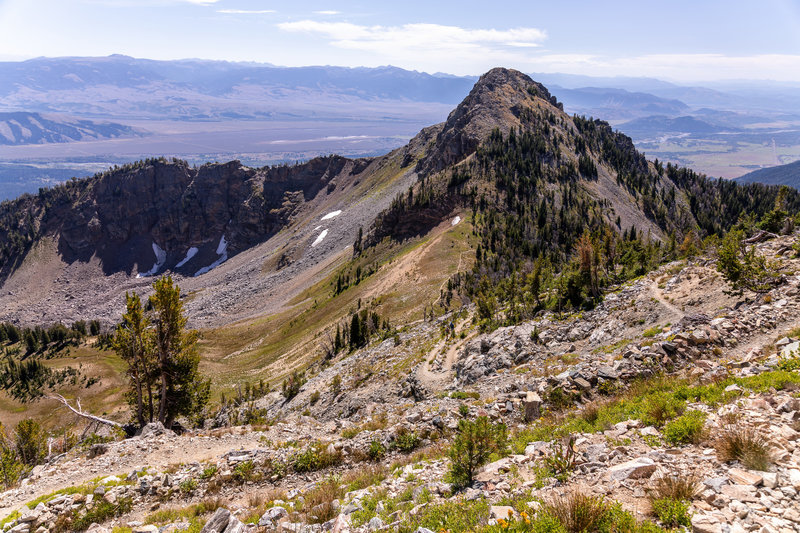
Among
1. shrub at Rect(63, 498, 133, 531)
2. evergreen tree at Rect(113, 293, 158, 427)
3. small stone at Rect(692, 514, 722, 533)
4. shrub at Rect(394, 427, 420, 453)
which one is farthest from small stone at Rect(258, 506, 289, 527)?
evergreen tree at Rect(113, 293, 158, 427)

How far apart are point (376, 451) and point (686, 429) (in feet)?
38.1

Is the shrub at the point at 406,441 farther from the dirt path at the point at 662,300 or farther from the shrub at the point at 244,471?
the dirt path at the point at 662,300

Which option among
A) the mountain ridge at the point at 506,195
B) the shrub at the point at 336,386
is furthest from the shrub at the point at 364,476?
the mountain ridge at the point at 506,195

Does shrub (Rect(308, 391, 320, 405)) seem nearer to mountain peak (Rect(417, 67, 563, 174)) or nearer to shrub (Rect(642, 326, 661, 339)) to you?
shrub (Rect(642, 326, 661, 339))

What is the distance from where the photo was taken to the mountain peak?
138875 mm

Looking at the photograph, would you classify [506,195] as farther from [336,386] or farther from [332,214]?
[332,214]

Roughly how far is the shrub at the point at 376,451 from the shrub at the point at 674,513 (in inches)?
456

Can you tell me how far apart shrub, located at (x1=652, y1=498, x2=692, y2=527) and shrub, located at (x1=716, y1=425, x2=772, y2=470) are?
2.15 meters

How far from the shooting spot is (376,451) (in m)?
17.0

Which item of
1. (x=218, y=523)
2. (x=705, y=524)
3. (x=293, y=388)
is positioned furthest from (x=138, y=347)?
(x=705, y=524)

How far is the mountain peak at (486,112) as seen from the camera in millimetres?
138875

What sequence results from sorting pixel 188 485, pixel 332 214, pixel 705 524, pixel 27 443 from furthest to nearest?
1. pixel 332 214
2. pixel 27 443
3. pixel 188 485
4. pixel 705 524

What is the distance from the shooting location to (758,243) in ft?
95.2

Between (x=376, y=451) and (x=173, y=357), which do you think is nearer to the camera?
(x=376, y=451)
